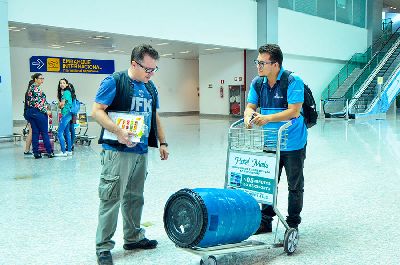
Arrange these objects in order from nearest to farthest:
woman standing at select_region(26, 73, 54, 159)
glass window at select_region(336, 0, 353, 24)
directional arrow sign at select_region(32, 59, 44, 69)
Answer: woman standing at select_region(26, 73, 54, 159), directional arrow sign at select_region(32, 59, 44, 69), glass window at select_region(336, 0, 353, 24)

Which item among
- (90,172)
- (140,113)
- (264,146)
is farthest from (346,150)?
(140,113)

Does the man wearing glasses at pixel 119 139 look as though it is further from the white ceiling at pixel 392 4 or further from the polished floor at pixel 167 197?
the white ceiling at pixel 392 4

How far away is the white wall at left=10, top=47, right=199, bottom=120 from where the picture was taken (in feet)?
65.3

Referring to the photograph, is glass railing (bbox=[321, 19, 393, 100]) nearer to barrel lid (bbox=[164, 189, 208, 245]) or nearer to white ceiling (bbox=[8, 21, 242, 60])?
white ceiling (bbox=[8, 21, 242, 60])

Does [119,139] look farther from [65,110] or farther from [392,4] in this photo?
[392,4]

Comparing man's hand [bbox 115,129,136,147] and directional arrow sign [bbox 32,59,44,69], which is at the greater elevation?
directional arrow sign [bbox 32,59,44,69]

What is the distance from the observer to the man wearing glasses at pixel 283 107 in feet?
10.5

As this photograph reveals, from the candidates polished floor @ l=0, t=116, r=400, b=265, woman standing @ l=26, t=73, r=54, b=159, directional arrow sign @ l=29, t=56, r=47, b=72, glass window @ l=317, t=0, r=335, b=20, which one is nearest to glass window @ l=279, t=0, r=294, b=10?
glass window @ l=317, t=0, r=335, b=20

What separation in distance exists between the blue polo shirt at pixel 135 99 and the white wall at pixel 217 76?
18537 millimetres

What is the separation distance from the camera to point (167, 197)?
486 centimetres

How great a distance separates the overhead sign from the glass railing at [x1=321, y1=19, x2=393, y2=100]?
38.9ft

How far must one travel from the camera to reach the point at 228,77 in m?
22.3

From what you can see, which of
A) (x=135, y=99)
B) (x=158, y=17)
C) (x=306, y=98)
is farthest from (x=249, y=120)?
(x=158, y=17)

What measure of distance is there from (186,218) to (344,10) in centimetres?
2463
